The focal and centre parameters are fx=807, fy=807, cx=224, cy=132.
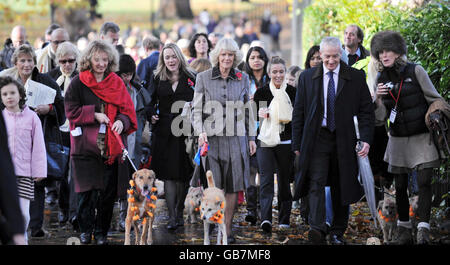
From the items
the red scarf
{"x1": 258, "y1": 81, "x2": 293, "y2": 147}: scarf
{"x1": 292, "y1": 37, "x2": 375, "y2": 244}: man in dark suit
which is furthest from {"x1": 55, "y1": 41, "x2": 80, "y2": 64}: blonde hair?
{"x1": 292, "y1": 37, "x2": 375, "y2": 244}: man in dark suit

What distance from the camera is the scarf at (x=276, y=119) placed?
10.1 meters

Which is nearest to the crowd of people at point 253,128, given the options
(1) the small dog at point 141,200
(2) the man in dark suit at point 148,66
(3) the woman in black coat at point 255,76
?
(1) the small dog at point 141,200

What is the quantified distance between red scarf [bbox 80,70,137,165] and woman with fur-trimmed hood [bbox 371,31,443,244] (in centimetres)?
288

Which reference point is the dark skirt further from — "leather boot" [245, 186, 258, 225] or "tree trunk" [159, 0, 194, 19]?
"tree trunk" [159, 0, 194, 19]

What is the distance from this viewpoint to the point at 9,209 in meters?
4.18

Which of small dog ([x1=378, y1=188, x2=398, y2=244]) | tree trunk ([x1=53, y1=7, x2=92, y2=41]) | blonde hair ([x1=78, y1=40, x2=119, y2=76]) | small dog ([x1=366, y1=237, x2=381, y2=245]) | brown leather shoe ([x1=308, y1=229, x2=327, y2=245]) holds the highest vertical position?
tree trunk ([x1=53, y1=7, x2=92, y2=41])

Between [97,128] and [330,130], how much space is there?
2.60 meters

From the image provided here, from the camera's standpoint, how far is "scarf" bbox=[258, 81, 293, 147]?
1012 centimetres

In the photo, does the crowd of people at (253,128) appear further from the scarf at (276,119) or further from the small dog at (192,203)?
the small dog at (192,203)

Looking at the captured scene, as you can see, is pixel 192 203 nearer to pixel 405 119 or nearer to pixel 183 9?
pixel 405 119

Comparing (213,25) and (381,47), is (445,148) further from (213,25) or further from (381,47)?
(213,25)

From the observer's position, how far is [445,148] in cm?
879

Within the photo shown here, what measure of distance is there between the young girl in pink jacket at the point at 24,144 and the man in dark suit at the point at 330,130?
2.81m

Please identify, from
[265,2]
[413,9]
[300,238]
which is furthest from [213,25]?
[300,238]
